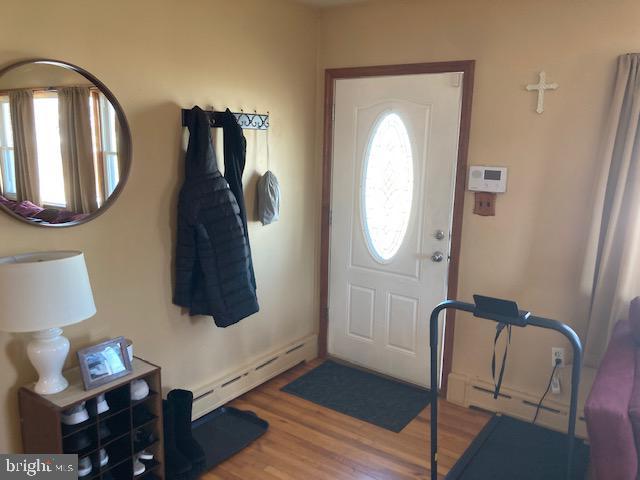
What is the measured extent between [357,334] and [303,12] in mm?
2143

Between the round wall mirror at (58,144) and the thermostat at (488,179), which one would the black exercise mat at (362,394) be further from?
the round wall mirror at (58,144)

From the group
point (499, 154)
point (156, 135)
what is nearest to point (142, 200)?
point (156, 135)

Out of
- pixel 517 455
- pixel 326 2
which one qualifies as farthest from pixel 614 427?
pixel 326 2

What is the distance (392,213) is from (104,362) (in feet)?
6.24

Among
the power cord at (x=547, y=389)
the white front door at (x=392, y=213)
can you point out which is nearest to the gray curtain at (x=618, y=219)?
the power cord at (x=547, y=389)

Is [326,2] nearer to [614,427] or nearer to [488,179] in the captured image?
[488,179]

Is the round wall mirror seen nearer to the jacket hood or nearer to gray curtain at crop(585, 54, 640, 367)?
the jacket hood

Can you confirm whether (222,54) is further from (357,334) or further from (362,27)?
(357,334)

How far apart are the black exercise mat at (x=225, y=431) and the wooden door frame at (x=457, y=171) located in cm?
97

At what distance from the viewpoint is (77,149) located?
7.36 ft

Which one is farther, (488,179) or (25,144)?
(488,179)

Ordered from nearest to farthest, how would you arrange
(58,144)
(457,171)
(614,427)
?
(614,427) → (58,144) → (457,171)

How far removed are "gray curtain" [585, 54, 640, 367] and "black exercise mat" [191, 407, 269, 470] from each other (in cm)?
181

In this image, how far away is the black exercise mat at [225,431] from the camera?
2.71 meters
